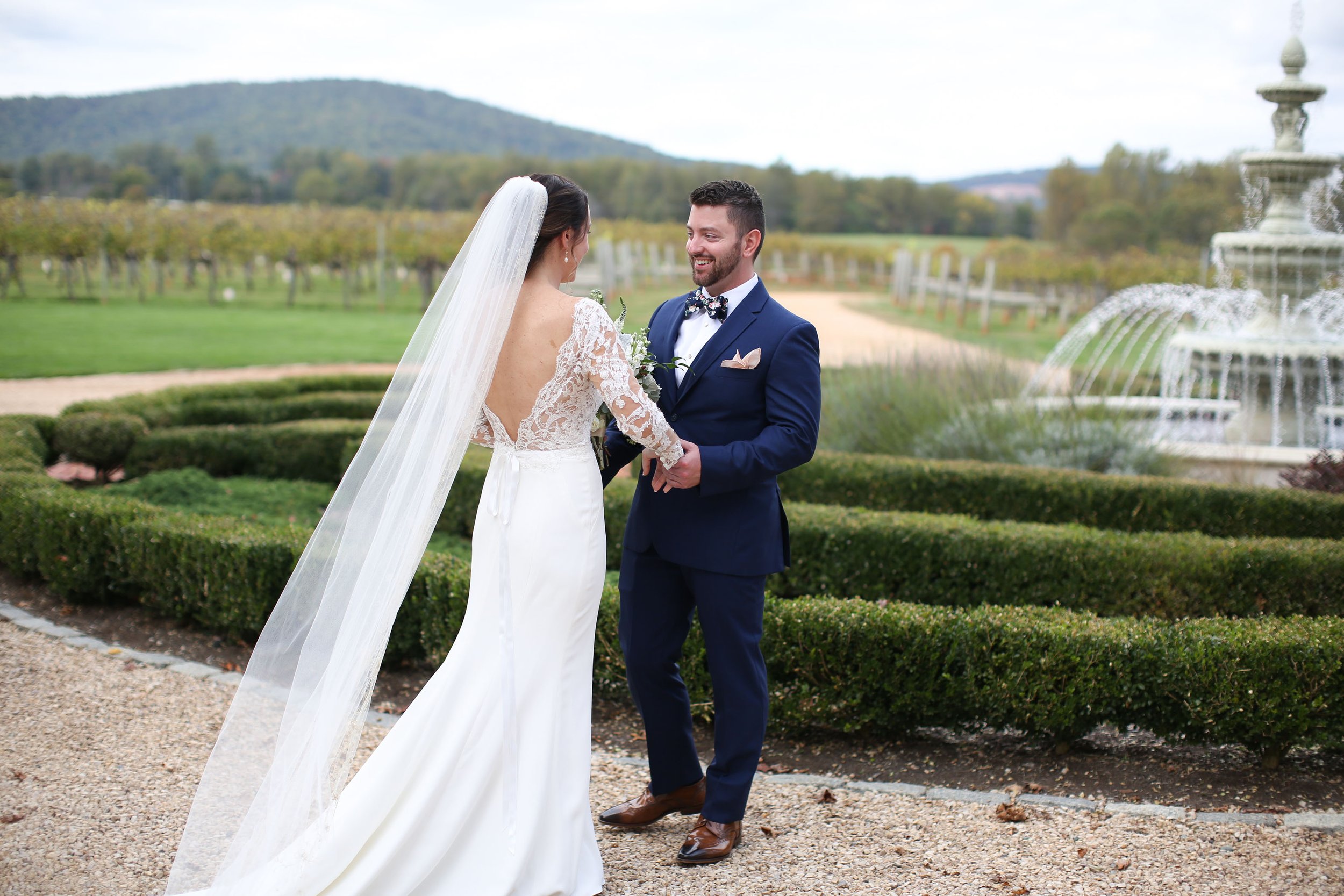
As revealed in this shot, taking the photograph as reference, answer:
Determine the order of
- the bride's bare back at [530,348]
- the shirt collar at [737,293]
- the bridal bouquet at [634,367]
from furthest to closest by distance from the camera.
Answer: the shirt collar at [737,293] < the bridal bouquet at [634,367] < the bride's bare back at [530,348]

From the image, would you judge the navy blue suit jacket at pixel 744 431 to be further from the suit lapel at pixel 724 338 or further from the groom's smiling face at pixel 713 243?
the groom's smiling face at pixel 713 243

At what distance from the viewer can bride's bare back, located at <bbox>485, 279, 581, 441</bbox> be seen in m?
2.82

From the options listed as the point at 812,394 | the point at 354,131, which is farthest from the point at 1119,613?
the point at 354,131

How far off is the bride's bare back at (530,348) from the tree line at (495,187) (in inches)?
2007

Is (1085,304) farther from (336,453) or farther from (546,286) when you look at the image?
(546,286)

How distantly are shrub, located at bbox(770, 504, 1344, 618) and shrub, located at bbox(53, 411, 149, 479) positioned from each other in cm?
637

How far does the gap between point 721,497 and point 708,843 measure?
1.11 metres

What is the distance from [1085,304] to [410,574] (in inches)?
1333

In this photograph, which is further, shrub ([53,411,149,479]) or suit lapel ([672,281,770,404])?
shrub ([53,411,149,479])

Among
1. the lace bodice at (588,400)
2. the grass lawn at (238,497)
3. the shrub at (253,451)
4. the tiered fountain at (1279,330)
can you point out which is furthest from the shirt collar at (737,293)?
the tiered fountain at (1279,330)

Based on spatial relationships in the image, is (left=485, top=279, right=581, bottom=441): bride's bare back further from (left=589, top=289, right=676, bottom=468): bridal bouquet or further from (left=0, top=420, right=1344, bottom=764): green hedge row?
(left=0, top=420, right=1344, bottom=764): green hedge row

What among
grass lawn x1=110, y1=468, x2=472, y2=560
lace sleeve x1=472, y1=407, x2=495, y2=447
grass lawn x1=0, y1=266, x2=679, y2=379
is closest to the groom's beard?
lace sleeve x1=472, y1=407, x2=495, y2=447

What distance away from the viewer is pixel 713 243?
305cm

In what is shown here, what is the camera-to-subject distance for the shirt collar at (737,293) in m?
3.19
